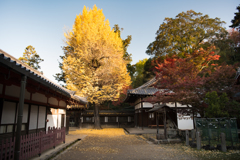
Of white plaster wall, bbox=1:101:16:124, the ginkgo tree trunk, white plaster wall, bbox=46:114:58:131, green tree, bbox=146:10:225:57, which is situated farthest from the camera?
green tree, bbox=146:10:225:57

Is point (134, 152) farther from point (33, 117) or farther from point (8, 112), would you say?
point (8, 112)

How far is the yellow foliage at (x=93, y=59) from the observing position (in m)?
18.3

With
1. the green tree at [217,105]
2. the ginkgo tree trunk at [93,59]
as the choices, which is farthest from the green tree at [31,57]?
the green tree at [217,105]

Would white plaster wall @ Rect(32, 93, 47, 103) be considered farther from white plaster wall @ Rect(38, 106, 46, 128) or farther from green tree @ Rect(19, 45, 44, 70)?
green tree @ Rect(19, 45, 44, 70)

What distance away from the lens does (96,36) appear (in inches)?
734

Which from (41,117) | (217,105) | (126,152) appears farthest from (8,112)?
(217,105)

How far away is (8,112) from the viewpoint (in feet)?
20.5

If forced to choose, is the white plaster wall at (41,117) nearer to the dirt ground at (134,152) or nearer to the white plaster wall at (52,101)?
the white plaster wall at (52,101)

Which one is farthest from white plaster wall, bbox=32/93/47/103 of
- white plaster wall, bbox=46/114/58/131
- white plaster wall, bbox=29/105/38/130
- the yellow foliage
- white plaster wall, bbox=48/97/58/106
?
the yellow foliage

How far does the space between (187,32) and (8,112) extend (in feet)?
→ 86.4

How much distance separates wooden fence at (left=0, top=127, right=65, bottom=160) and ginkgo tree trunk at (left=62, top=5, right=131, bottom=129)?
33.7 ft

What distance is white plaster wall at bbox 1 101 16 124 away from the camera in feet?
19.7

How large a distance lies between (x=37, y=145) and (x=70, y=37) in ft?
51.9

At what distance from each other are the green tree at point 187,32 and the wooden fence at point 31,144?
23175 mm
